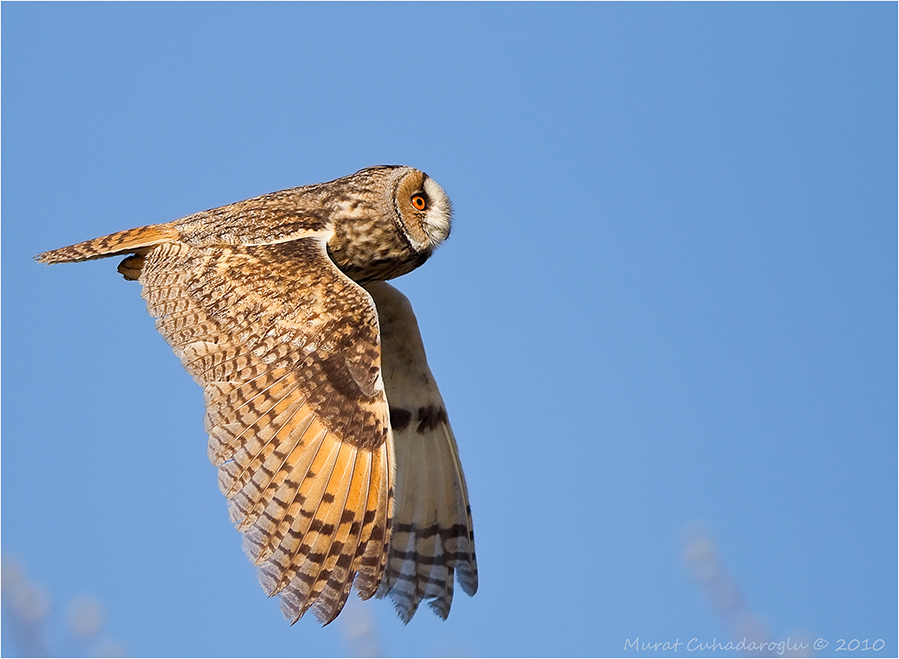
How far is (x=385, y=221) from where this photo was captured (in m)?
6.20

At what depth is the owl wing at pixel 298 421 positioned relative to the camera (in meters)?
4.54

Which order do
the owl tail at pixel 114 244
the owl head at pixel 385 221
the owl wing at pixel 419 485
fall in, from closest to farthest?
the owl tail at pixel 114 244 < the owl head at pixel 385 221 < the owl wing at pixel 419 485

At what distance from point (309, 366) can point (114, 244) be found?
180 centimetres

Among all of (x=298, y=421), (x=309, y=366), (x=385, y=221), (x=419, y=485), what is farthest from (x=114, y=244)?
(x=419, y=485)

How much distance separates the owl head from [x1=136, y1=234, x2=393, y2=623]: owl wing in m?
0.99

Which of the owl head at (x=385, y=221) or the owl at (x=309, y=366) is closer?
the owl at (x=309, y=366)

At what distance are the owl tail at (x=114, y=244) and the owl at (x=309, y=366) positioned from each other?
0.01 metres

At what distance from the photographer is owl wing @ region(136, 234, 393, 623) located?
4535 millimetres

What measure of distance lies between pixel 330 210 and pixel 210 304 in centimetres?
127

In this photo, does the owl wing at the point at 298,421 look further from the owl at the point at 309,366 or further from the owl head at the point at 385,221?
the owl head at the point at 385,221

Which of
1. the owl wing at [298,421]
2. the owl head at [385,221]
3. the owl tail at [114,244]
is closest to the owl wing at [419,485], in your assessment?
the owl head at [385,221]

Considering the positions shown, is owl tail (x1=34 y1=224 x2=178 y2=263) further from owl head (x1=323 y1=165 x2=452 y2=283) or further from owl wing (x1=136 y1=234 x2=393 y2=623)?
owl head (x1=323 y1=165 x2=452 y2=283)

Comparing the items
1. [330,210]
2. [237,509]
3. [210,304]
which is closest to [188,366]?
[210,304]

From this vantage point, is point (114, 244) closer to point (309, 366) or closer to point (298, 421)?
point (309, 366)
